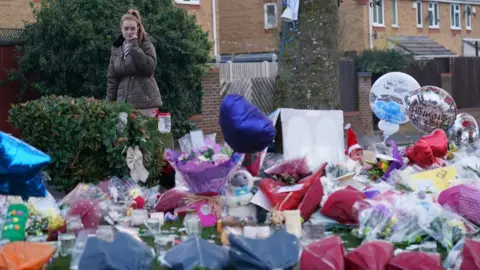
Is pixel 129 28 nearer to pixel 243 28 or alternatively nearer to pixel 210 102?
pixel 210 102

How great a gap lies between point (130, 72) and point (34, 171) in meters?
3.36

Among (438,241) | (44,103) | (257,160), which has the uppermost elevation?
(44,103)

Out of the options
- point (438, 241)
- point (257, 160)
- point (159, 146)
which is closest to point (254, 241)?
point (438, 241)

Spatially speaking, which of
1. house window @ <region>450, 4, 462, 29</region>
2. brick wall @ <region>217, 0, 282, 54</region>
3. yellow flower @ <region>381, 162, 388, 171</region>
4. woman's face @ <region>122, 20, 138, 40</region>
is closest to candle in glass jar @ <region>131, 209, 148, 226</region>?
yellow flower @ <region>381, 162, 388, 171</region>

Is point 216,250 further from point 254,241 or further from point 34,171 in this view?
point 34,171

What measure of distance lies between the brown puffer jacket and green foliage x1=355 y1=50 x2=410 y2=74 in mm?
16466

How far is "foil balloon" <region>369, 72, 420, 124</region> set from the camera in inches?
350

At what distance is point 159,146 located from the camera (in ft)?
23.9

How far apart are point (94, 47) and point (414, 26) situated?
23.7 metres

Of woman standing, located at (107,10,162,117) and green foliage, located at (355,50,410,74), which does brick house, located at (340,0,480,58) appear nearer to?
green foliage, located at (355,50,410,74)

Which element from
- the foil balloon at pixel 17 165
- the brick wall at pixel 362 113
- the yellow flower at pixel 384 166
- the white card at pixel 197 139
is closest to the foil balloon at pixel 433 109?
Result: the yellow flower at pixel 384 166

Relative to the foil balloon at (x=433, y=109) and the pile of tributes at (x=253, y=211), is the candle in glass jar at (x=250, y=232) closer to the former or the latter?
the pile of tributes at (x=253, y=211)

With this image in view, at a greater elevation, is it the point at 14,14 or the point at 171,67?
the point at 14,14

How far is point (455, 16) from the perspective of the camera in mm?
38906
